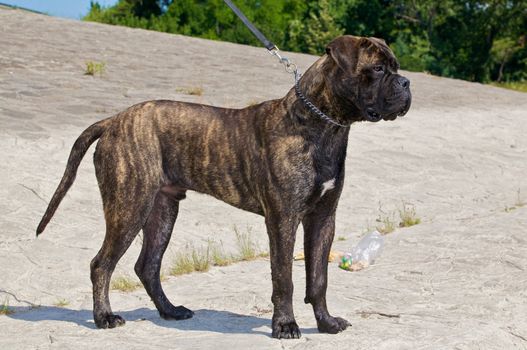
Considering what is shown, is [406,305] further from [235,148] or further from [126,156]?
[126,156]

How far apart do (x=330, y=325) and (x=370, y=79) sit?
166 cm

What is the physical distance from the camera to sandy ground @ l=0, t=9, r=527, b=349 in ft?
19.3

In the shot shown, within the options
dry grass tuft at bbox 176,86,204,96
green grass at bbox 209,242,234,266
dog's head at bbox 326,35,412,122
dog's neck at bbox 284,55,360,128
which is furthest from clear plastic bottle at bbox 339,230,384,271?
dry grass tuft at bbox 176,86,204,96

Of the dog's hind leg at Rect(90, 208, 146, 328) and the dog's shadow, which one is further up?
the dog's hind leg at Rect(90, 208, 146, 328)

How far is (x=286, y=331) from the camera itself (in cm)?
550

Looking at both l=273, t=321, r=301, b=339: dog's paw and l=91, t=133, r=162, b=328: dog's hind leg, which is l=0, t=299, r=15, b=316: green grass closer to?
l=91, t=133, r=162, b=328: dog's hind leg

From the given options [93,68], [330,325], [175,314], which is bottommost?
[175,314]

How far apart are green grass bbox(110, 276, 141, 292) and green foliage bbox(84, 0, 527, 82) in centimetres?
2862

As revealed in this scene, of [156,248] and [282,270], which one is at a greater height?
[282,270]

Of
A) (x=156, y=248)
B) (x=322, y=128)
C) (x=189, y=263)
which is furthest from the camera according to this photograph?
(x=189, y=263)

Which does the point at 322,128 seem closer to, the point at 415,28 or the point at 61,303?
the point at 61,303

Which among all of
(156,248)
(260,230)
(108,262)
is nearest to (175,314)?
(156,248)

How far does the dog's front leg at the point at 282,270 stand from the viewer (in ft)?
17.8

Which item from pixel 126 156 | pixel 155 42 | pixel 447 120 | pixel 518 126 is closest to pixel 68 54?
pixel 155 42
